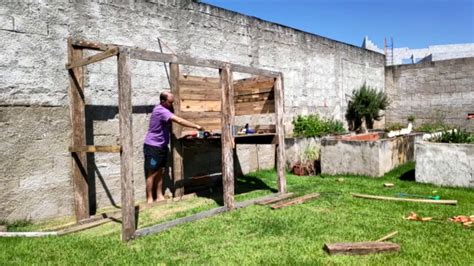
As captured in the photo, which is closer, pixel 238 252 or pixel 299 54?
pixel 238 252

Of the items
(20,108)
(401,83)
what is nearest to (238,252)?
(20,108)

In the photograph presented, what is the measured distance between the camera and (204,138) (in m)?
5.67

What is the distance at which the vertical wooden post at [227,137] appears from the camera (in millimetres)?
5180

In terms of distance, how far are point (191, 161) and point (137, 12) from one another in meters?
2.61

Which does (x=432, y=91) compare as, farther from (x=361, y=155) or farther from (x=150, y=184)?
(x=150, y=184)

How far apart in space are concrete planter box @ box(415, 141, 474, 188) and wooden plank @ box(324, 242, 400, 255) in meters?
3.28

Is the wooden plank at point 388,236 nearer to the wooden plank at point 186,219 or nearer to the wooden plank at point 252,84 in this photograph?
the wooden plank at point 186,219

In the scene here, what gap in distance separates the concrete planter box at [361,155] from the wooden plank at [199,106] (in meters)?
2.36

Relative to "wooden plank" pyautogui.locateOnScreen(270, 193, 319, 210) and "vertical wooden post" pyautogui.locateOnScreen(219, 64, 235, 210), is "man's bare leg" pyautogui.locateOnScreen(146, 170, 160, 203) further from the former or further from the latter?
"wooden plank" pyautogui.locateOnScreen(270, 193, 319, 210)

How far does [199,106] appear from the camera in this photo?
639cm

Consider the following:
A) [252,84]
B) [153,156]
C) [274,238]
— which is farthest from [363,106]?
[274,238]

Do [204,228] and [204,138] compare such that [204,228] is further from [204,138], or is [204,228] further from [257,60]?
[257,60]

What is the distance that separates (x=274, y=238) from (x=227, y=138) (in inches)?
68.3

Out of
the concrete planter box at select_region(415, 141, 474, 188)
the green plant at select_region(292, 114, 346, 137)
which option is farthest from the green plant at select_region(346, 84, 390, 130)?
the concrete planter box at select_region(415, 141, 474, 188)
